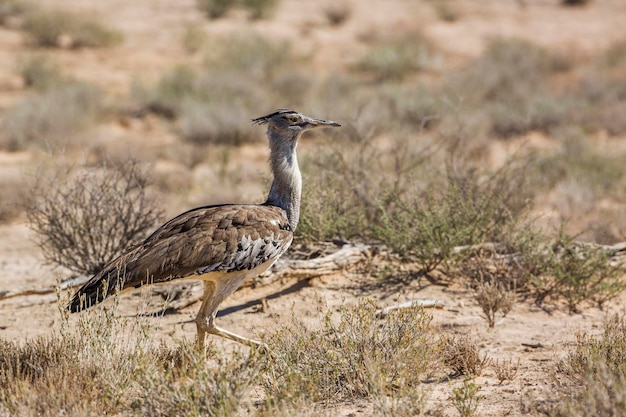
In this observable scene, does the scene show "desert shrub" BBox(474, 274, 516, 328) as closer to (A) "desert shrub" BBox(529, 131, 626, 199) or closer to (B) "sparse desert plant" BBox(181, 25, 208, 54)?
(A) "desert shrub" BBox(529, 131, 626, 199)

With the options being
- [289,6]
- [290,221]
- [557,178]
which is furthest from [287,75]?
[290,221]

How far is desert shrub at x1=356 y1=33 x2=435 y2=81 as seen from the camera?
17.0m

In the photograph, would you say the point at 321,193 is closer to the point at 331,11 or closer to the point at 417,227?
the point at 417,227

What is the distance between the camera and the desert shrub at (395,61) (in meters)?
17.0

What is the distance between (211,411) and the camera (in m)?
3.59

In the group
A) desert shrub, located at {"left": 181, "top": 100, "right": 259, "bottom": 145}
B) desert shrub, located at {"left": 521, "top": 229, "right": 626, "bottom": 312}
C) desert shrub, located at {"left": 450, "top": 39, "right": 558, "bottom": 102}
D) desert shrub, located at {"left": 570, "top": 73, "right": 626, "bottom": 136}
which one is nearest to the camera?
desert shrub, located at {"left": 521, "top": 229, "right": 626, "bottom": 312}

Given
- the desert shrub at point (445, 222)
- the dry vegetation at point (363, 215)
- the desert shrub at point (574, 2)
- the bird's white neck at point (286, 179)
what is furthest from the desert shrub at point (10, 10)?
the bird's white neck at point (286, 179)

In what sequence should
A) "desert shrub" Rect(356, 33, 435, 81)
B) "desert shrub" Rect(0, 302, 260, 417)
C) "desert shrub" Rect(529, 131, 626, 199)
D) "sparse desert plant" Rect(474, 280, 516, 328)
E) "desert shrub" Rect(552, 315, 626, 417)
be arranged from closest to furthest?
"desert shrub" Rect(552, 315, 626, 417), "desert shrub" Rect(0, 302, 260, 417), "sparse desert plant" Rect(474, 280, 516, 328), "desert shrub" Rect(529, 131, 626, 199), "desert shrub" Rect(356, 33, 435, 81)

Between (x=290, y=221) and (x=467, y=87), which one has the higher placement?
(x=290, y=221)

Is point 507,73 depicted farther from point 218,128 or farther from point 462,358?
point 462,358

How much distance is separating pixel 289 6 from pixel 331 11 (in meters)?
1.98

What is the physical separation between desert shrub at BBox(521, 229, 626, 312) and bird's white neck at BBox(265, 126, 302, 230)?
2216 mm

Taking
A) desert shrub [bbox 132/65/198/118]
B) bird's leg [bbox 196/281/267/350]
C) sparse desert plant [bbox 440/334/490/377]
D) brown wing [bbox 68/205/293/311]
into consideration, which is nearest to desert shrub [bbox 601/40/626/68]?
desert shrub [bbox 132/65/198/118]

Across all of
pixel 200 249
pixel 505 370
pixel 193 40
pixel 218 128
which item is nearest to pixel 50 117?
pixel 218 128
